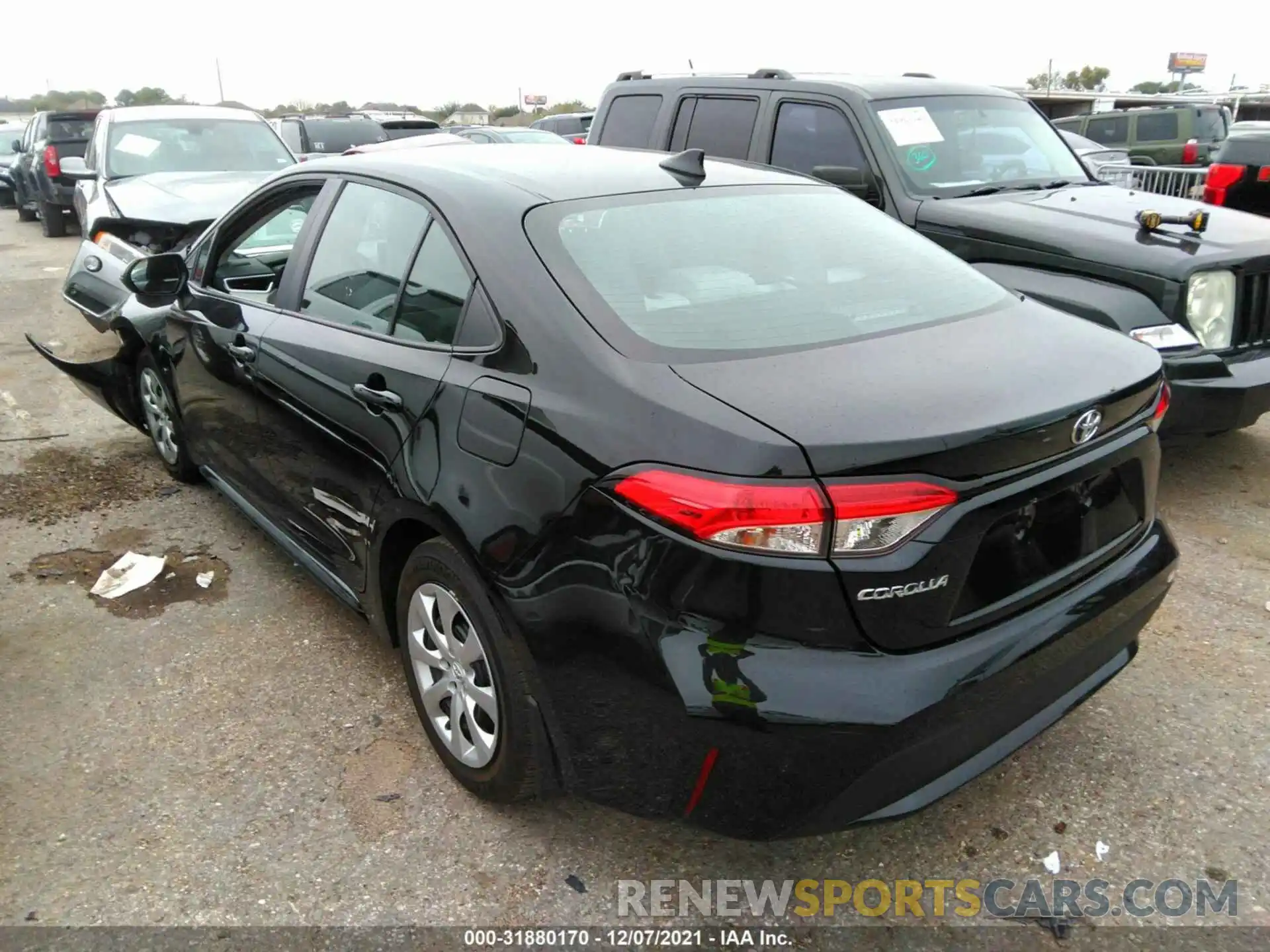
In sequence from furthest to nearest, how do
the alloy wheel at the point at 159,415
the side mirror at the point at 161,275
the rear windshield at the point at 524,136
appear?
the rear windshield at the point at 524,136
the alloy wheel at the point at 159,415
the side mirror at the point at 161,275

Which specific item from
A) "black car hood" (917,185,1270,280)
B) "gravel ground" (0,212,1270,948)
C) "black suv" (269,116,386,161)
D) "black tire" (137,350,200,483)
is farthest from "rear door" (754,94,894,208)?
"black suv" (269,116,386,161)

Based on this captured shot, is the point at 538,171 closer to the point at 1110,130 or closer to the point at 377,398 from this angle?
the point at 377,398

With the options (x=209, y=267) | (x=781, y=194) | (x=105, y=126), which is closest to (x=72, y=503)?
(x=209, y=267)

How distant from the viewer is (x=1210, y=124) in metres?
16.9

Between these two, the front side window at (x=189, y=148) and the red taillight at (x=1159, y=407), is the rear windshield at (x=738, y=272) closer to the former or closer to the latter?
the red taillight at (x=1159, y=407)

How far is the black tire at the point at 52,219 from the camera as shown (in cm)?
1449

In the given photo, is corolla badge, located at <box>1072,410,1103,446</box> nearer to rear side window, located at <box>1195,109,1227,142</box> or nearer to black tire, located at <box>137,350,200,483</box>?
black tire, located at <box>137,350,200,483</box>

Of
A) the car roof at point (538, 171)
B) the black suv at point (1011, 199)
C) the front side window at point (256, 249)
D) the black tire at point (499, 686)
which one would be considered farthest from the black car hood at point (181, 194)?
the black tire at point (499, 686)

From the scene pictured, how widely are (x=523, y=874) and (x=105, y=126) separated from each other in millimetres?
9120

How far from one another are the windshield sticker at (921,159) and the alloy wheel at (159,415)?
3.87m

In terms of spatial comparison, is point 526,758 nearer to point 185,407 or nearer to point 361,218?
point 361,218

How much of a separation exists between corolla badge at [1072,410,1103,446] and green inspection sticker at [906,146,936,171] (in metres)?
3.28

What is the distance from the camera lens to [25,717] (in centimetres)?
302

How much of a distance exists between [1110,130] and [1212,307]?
16.0 meters
